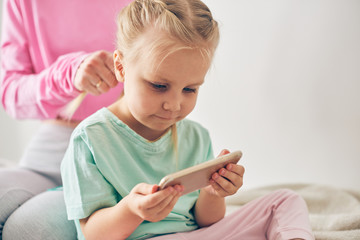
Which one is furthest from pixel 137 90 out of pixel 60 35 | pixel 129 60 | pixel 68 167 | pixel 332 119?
pixel 332 119

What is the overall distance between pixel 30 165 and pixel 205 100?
0.66m

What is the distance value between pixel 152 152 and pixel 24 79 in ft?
1.67

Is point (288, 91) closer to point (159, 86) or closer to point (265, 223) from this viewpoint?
point (265, 223)

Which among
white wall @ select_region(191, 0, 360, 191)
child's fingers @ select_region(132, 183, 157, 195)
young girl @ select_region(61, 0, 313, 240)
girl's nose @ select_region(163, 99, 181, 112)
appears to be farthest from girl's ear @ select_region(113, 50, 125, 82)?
white wall @ select_region(191, 0, 360, 191)

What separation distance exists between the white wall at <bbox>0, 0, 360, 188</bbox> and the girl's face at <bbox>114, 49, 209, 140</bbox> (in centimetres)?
69

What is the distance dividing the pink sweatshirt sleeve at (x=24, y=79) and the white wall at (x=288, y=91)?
0.59m

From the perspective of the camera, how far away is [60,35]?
1164 mm

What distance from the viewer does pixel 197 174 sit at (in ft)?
2.24

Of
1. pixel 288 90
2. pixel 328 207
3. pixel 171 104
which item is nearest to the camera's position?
pixel 171 104

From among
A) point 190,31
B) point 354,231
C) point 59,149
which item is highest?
point 190,31

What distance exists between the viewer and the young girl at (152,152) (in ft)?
2.39

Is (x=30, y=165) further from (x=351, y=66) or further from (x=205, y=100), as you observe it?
(x=351, y=66)

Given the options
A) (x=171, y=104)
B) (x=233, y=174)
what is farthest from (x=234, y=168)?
(x=171, y=104)

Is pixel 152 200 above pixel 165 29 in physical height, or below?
below
